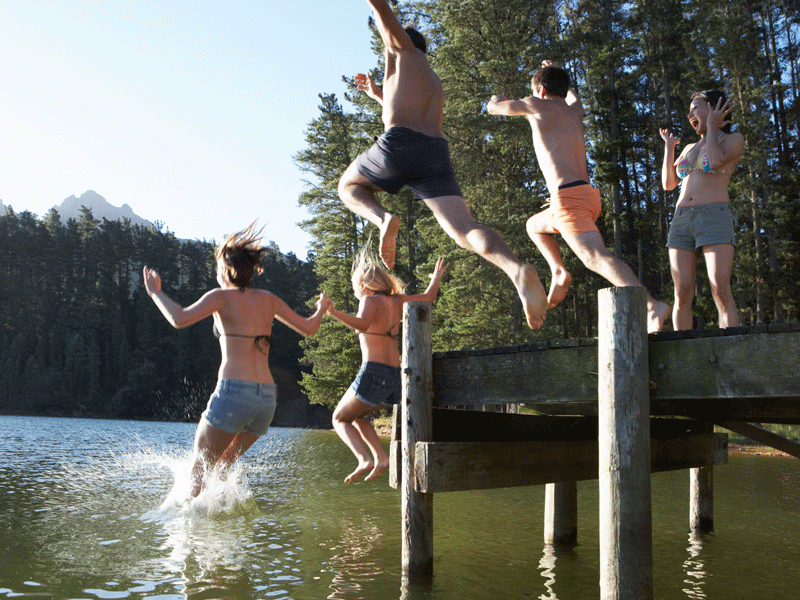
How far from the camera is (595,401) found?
13.4 feet

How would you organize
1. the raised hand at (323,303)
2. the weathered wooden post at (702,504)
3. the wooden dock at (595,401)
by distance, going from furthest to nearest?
the weathered wooden post at (702,504) < the raised hand at (323,303) < the wooden dock at (595,401)

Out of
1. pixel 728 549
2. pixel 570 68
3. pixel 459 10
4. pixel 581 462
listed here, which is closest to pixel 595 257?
pixel 581 462

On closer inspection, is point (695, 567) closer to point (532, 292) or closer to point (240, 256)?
point (532, 292)

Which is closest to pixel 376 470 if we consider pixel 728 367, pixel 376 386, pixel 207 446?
pixel 376 386

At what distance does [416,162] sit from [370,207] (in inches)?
16.2

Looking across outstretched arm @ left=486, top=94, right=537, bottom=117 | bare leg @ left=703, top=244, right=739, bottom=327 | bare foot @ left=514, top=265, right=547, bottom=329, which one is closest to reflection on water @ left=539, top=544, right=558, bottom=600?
bare foot @ left=514, top=265, right=547, bottom=329

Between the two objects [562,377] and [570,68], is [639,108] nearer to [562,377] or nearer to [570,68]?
[570,68]

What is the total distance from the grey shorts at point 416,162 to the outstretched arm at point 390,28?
1.62 feet

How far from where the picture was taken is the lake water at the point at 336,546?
4625mm

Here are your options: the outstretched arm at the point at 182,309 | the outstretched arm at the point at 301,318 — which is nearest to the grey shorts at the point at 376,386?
the outstretched arm at the point at 301,318

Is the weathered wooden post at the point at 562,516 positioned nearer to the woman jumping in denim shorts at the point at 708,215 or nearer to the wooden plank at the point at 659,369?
the woman jumping in denim shorts at the point at 708,215

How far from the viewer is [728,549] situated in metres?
6.26

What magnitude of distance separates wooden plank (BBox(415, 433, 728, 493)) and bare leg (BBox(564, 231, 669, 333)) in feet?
3.54

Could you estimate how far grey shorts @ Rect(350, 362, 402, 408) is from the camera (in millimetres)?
6605
